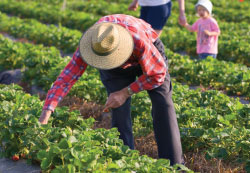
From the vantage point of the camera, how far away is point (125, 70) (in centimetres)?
360

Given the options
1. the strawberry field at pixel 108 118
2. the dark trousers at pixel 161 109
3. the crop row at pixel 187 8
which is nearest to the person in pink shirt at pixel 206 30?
the strawberry field at pixel 108 118

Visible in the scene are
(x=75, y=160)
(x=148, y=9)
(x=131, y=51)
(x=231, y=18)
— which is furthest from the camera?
(x=231, y=18)

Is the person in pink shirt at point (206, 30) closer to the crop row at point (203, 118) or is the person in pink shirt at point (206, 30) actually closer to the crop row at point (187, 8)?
the crop row at point (203, 118)

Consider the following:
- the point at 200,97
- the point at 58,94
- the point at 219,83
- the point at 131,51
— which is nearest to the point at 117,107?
the point at 58,94

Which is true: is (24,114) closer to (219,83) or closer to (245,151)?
(245,151)

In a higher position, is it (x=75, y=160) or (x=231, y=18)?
(x=231, y=18)

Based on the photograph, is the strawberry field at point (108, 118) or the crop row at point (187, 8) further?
the crop row at point (187, 8)

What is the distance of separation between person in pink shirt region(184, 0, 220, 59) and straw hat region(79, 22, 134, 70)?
441cm

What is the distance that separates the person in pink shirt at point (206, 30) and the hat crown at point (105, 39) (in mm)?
4459

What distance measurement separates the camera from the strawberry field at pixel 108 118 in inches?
123

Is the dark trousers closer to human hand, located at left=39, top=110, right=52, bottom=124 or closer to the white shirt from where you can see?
human hand, located at left=39, top=110, right=52, bottom=124

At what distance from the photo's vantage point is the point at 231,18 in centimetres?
1515

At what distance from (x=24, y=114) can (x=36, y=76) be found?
10.1 feet

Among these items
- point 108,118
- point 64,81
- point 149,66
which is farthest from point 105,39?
point 108,118
